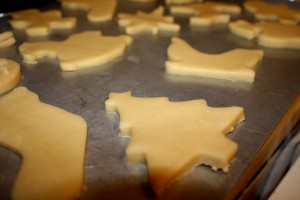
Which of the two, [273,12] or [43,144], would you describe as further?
[273,12]

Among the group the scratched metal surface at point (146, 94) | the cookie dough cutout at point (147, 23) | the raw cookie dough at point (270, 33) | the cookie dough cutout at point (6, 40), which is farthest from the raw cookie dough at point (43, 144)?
the raw cookie dough at point (270, 33)

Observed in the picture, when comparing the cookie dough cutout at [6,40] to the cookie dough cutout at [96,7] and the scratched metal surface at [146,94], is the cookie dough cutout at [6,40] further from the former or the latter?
the cookie dough cutout at [96,7]

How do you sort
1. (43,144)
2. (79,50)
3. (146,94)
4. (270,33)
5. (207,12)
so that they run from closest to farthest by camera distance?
(43,144)
(146,94)
(79,50)
(270,33)
(207,12)

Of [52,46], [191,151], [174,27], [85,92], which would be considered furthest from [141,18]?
[191,151]

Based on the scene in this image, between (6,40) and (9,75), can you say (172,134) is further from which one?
(6,40)

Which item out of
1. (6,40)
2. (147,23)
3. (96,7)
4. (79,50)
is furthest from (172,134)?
(96,7)

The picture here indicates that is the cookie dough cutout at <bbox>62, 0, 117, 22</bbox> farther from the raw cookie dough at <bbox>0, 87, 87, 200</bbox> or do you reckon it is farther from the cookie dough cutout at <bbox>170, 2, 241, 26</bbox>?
the raw cookie dough at <bbox>0, 87, 87, 200</bbox>

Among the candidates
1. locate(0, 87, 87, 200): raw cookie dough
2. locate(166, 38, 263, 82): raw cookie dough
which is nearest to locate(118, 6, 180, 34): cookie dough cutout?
locate(166, 38, 263, 82): raw cookie dough
